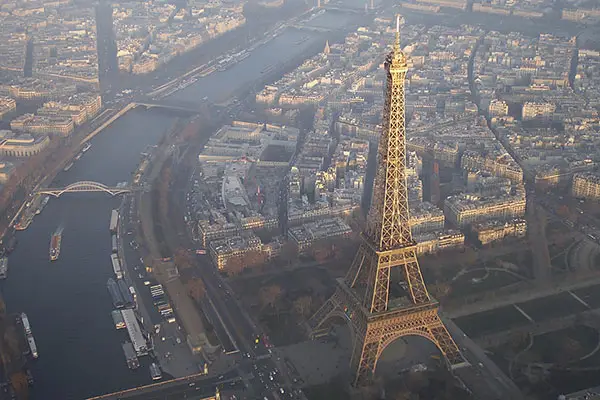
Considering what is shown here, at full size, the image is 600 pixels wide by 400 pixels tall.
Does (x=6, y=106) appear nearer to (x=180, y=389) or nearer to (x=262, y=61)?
(x=262, y=61)

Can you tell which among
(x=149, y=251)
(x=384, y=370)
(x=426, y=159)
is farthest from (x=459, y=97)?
(x=384, y=370)

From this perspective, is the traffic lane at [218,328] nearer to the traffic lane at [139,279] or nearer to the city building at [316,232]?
the traffic lane at [139,279]

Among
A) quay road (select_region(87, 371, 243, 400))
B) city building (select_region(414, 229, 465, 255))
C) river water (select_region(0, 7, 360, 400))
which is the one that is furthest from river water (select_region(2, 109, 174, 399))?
city building (select_region(414, 229, 465, 255))

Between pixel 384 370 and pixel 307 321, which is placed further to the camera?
pixel 307 321

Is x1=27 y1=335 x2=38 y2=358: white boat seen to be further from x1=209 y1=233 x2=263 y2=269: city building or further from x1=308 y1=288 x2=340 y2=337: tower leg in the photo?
x1=308 y1=288 x2=340 y2=337: tower leg

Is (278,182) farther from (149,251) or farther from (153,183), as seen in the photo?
(149,251)

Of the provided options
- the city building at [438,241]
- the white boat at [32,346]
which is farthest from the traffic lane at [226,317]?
the city building at [438,241]
